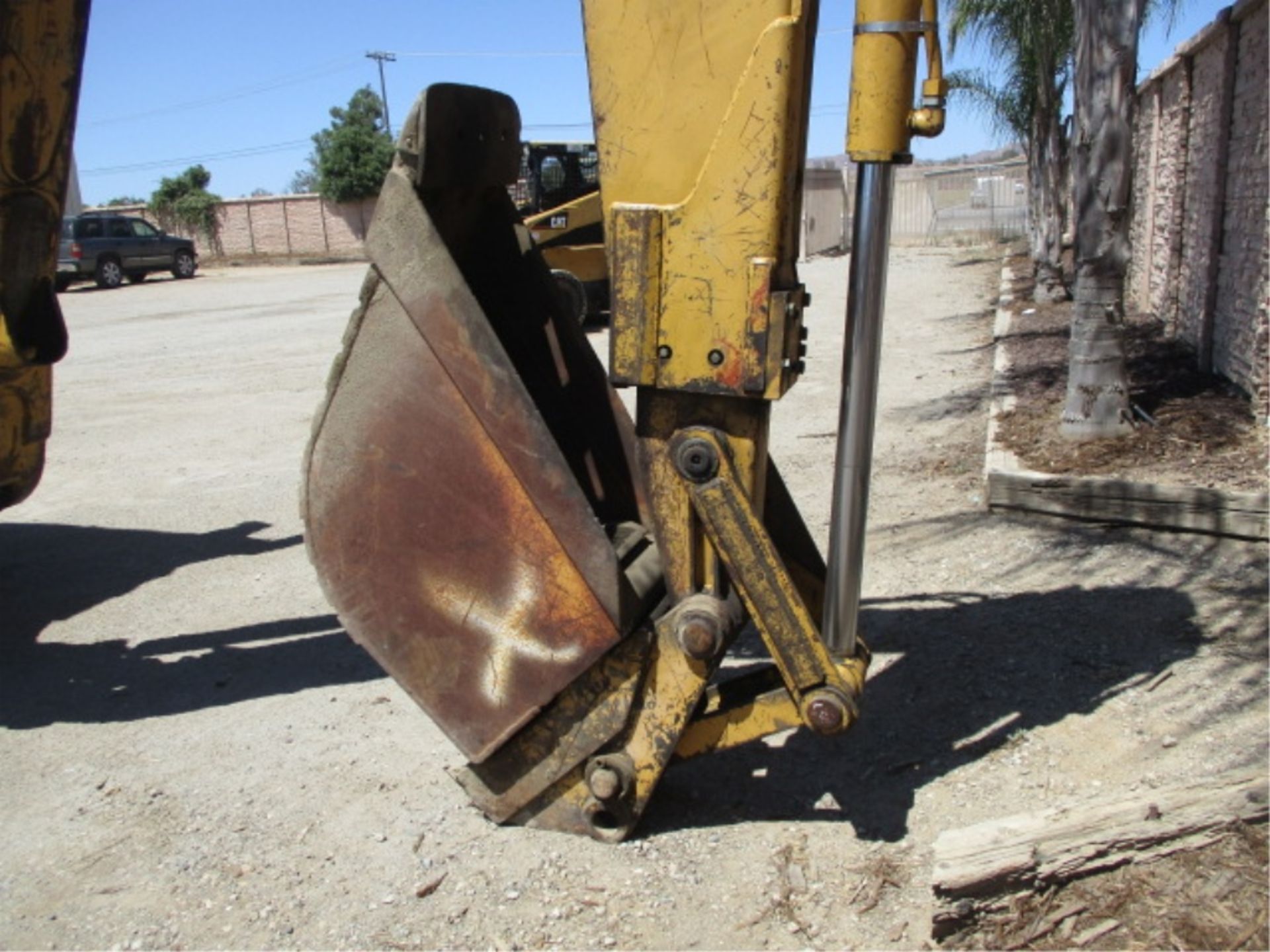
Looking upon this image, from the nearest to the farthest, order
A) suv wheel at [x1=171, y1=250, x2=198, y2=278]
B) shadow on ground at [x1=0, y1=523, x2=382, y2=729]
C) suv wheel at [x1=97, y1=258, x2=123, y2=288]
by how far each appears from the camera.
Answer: shadow on ground at [x1=0, y1=523, x2=382, y2=729] → suv wheel at [x1=97, y1=258, x2=123, y2=288] → suv wheel at [x1=171, y1=250, x2=198, y2=278]

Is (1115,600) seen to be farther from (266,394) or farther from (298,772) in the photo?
(266,394)

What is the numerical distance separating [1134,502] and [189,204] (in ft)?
133

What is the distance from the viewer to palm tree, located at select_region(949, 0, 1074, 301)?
13.1m

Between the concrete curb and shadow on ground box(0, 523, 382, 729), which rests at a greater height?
the concrete curb

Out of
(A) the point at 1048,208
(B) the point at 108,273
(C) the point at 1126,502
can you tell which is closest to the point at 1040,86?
(A) the point at 1048,208

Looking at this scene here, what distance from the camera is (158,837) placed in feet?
11.2

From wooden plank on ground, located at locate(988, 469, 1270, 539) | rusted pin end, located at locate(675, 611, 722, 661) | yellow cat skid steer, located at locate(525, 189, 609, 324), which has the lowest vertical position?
wooden plank on ground, located at locate(988, 469, 1270, 539)

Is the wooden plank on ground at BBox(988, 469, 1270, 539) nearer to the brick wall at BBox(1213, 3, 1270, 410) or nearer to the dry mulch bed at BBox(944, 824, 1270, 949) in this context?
the brick wall at BBox(1213, 3, 1270, 410)

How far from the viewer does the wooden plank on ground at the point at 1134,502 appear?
205 inches

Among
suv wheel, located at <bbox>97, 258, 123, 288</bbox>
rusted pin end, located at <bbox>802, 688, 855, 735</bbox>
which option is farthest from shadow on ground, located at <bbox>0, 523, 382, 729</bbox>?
suv wheel, located at <bbox>97, 258, 123, 288</bbox>

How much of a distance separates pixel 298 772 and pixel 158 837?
0.46 m

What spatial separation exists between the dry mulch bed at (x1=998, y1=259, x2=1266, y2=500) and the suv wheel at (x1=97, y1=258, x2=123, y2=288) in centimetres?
2390

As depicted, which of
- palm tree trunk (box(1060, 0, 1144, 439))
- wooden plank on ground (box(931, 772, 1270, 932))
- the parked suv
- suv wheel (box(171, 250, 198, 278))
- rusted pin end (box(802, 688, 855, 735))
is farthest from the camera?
suv wheel (box(171, 250, 198, 278))

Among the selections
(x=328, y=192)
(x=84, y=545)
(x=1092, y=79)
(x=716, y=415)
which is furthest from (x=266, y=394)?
(x=328, y=192)
